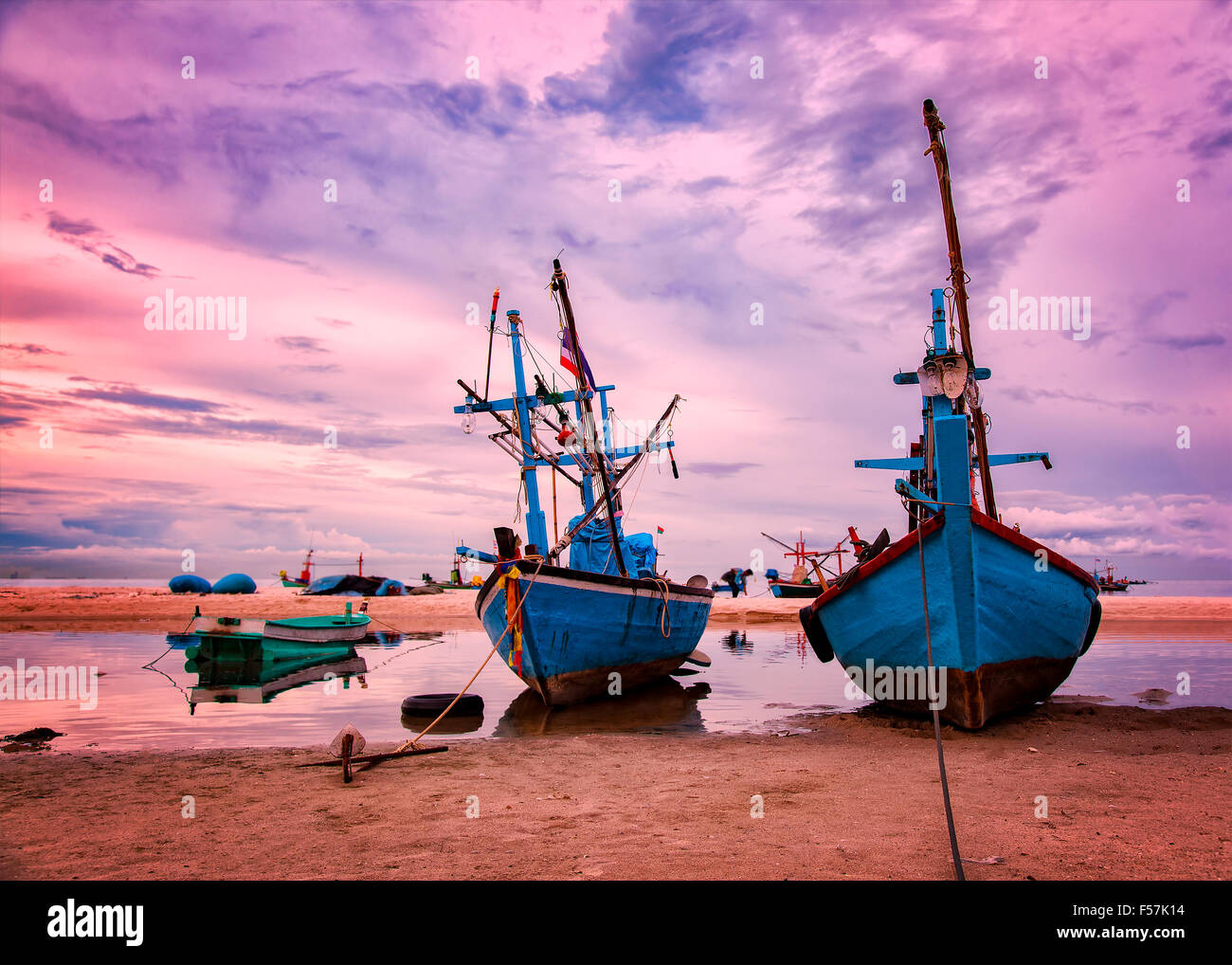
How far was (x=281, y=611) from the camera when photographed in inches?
1634

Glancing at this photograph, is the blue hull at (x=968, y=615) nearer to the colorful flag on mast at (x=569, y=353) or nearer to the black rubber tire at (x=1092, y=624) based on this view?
the black rubber tire at (x=1092, y=624)

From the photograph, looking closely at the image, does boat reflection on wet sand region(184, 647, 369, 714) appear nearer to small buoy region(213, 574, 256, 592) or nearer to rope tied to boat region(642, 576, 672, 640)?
rope tied to boat region(642, 576, 672, 640)

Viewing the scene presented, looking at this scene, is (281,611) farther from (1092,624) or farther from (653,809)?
(653,809)

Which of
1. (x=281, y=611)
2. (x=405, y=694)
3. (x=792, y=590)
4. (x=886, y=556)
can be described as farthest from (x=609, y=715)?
(x=792, y=590)

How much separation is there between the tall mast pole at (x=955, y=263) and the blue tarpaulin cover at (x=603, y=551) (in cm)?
925

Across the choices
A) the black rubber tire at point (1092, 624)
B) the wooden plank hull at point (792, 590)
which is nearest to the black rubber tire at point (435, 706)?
the black rubber tire at point (1092, 624)

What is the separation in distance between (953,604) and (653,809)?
585cm

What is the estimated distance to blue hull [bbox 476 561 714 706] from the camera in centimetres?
1329

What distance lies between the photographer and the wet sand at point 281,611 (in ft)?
121

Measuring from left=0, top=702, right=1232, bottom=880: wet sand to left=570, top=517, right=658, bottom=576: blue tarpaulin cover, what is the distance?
10626mm

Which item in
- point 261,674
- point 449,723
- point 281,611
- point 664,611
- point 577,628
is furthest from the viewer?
point 281,611
